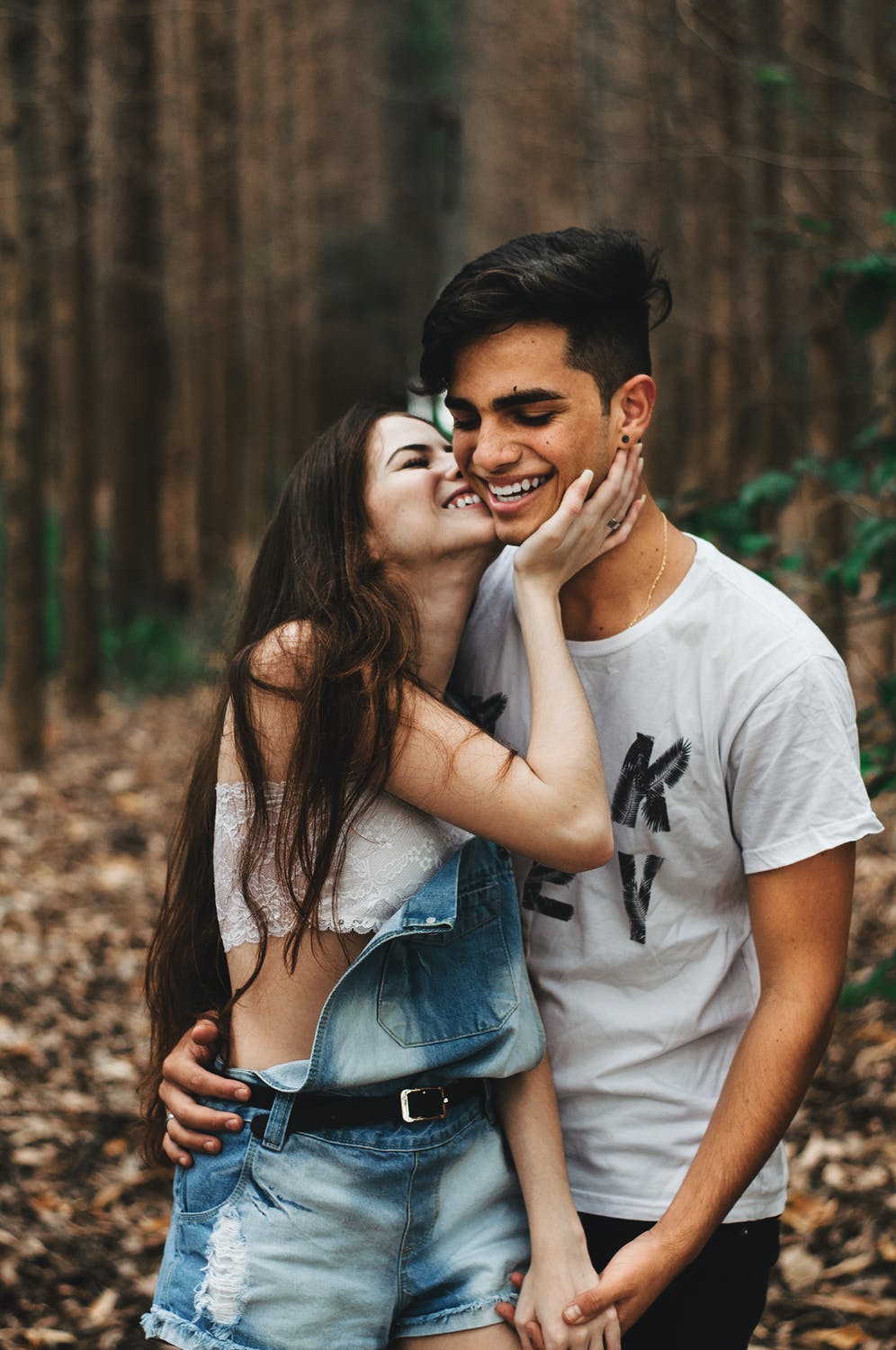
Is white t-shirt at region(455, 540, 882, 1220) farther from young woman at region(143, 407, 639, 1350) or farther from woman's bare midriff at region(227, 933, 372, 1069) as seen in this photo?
woman's bare midriff at region(227, 933, 372, 1069)

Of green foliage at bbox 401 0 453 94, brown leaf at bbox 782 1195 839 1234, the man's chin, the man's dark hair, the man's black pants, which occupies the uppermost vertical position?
green foliage at bbox 401 0 453 94

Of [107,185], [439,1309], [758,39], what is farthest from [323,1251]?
[107,185]

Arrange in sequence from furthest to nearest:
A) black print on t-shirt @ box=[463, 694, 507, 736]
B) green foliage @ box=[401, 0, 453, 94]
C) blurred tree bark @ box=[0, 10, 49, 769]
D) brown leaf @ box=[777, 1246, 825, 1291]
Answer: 1. green foliage @ box=[401, 0, 453, 94]
2. blurred tree bark @ box=[0, 10, 49, 769]
3. brown leaf @ box=[777, 1246, 825, 1291]
4. black print on t-shirt @ box=[463, 694, 507, 736]

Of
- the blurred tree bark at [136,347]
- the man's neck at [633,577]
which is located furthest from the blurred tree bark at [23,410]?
the man's neck at [633,577]

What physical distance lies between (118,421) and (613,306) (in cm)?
1190

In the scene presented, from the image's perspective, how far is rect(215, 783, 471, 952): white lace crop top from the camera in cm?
215

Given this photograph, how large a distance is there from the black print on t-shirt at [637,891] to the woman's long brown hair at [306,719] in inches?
17.5

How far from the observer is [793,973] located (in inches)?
81.4

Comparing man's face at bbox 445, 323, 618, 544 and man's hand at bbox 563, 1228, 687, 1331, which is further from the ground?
man's face at bbox 445, 323, 618, 544

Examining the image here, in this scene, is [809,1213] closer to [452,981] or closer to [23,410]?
[452,981]

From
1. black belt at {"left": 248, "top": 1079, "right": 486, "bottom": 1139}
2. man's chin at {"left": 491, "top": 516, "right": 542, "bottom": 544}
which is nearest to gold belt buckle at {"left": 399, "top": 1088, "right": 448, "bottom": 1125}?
black belt at {"left": 248, "top": 1079, "right": 486, "bottom": 1139}

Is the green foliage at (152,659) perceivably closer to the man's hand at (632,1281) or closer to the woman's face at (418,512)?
the woman's face at (418,512)

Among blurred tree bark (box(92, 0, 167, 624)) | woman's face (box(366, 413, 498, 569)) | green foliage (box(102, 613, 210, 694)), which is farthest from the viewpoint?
blurred tree bark (box(92, 0, 167, 624))

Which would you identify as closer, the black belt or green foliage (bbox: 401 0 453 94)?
the black belt
